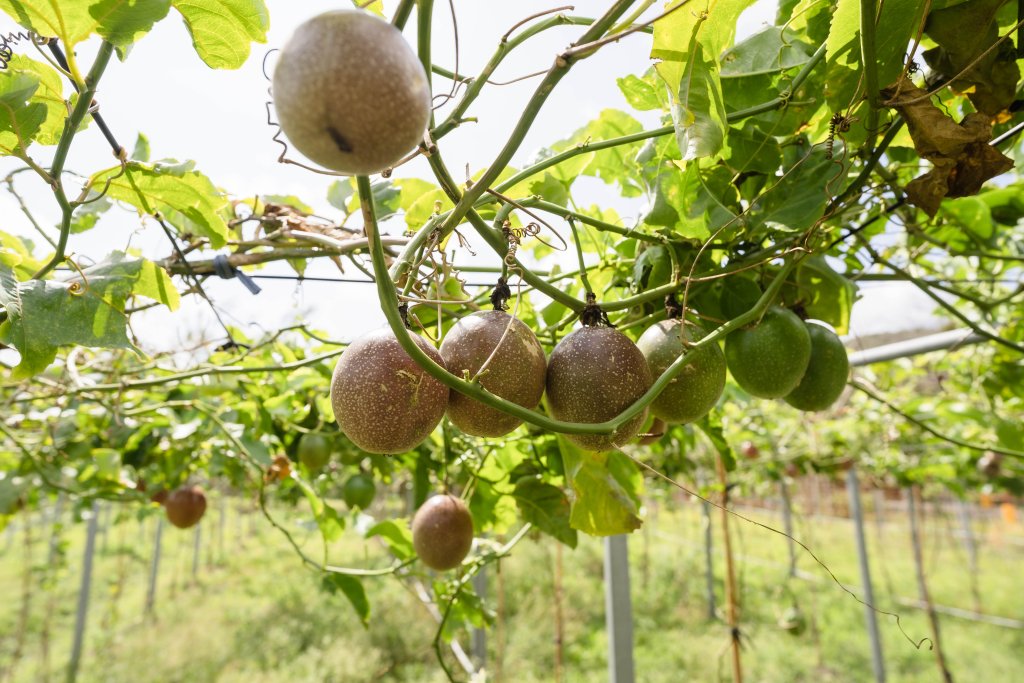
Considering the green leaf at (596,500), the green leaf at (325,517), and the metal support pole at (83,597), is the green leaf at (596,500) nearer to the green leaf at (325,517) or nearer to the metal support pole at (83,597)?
the green leaf at (325,517)

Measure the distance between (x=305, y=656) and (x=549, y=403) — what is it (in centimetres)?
792

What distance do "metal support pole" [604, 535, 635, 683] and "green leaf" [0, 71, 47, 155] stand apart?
80.7 inches

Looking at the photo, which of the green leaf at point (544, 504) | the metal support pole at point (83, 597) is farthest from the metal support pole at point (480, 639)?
the metal support pole at point (83, 597)

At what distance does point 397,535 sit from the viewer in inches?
69.6

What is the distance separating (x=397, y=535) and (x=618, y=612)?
1.04 meters

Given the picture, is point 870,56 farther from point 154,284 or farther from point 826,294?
point 154,284

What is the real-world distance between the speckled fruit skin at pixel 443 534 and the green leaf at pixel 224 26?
1028 mm

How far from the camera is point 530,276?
708 millimetres

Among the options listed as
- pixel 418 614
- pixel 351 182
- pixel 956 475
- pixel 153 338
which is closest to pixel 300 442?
pixel 153 338

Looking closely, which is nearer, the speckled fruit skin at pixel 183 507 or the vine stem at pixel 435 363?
the vine stem at pixel 435 363

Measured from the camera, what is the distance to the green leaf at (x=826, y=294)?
1.11 metres

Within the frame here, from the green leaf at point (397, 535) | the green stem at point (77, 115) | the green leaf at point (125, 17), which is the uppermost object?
the green leaf at point (125, 17)

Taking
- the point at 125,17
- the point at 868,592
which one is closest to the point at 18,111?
the point at 125,17

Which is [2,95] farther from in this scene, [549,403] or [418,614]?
[418,614]
